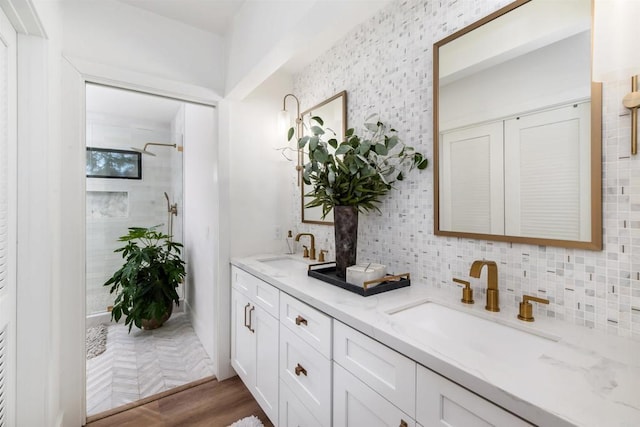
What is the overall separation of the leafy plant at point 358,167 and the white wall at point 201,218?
3.44ft

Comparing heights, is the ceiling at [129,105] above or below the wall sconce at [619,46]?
above

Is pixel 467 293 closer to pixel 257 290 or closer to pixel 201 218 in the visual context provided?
pixel 257 290

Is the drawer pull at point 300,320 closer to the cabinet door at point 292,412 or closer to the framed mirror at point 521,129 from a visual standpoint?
the cabinet door at point 292,412

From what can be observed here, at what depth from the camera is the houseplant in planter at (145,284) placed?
271 centimetres

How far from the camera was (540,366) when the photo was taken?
710mm

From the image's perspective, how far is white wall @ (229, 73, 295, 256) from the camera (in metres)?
2.29

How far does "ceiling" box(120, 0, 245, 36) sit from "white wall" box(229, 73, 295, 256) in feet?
1.76

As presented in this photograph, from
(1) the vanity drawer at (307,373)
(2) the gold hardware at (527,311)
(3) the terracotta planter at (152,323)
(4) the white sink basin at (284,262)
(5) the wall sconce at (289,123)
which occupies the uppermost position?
(5) the wall sconce at (289,123)

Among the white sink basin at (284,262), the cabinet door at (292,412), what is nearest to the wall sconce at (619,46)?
the cabinet door at (292,412)

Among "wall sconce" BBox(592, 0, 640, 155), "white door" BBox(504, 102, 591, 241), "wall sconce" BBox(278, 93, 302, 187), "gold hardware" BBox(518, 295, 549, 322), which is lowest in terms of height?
"gold hardware" BBox(518, 295, 549, 322)

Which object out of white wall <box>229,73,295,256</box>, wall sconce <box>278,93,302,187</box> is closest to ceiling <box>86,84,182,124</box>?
white wall <box>229,73,295,256</box>

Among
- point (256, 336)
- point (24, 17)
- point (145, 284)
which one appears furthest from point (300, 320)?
point (145, 284)

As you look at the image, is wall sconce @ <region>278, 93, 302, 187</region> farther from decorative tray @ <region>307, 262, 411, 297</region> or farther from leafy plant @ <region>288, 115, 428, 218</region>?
decorative tray @ <region>307, 262, 411, 297</region>

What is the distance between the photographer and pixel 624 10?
2.52 feet
